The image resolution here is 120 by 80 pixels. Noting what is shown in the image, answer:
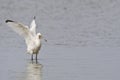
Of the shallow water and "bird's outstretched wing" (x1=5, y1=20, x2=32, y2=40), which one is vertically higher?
"bird's outstretched wing" (x1=5, y1=20, x2=32, y2=40)

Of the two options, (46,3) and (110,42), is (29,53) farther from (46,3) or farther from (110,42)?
(46,3)

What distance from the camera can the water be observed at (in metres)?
14.7

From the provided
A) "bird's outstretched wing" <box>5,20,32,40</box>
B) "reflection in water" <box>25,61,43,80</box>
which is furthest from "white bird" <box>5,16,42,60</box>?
"reflection in water" <box>25,61,43,80</box>

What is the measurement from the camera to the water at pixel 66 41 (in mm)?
14709

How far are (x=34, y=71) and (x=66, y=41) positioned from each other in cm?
494

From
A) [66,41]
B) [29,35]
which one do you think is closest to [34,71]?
[29,35]

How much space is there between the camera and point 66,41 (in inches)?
786

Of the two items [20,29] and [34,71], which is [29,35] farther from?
[34,71]

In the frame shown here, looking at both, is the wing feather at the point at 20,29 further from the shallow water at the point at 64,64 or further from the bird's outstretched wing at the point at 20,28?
the shallow water at the point at 64,64

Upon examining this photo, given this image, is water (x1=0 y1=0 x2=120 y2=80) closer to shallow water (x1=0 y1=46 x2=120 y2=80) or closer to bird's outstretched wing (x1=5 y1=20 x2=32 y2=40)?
shallow water (x1=0 y1=46 x2=120 y2=80)

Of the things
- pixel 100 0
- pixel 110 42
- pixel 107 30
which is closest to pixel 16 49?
pixel 110 42

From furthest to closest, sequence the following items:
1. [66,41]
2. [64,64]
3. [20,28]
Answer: [66,41]
[20,28]
[64,64]

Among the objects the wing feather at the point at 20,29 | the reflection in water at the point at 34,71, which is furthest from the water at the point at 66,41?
the wing feather at the point at 20,29

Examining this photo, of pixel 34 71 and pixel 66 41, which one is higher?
pixel 66 41
